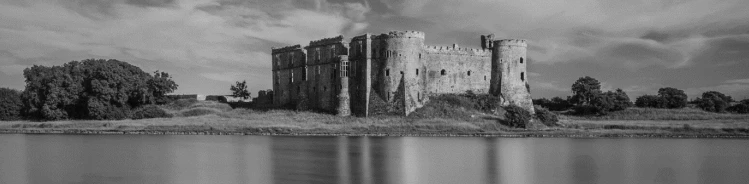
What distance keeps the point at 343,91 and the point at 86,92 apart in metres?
26.0

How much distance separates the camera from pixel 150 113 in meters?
72.8

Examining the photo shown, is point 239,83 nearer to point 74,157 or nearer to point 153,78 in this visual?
point 153,78

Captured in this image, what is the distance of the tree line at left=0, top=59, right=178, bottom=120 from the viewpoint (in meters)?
70.4

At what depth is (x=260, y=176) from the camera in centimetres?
2962

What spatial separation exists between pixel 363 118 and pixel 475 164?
101 ft

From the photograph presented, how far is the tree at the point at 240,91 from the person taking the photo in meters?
97.8

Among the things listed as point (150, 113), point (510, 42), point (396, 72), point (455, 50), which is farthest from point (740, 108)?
point (150, 113)

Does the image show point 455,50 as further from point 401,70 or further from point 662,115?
point 662,115

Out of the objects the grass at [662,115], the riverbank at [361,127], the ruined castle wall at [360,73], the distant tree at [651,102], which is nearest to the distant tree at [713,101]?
the distant tree at [651,102]

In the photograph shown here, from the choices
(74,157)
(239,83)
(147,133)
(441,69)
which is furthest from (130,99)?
(74,157)

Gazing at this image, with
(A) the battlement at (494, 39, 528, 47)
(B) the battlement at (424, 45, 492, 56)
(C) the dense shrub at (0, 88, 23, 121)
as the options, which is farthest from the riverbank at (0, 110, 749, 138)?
(A) the battlement at (494, 39, 528, 47)

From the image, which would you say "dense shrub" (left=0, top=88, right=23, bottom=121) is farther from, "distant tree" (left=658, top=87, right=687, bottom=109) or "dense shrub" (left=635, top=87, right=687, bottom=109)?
"distant tree" (left=658, top=87, right=687, bottom=109)

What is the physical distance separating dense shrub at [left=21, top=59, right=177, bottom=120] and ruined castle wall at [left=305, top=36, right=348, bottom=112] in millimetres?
17538

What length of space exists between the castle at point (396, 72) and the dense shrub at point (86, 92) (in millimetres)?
17015
